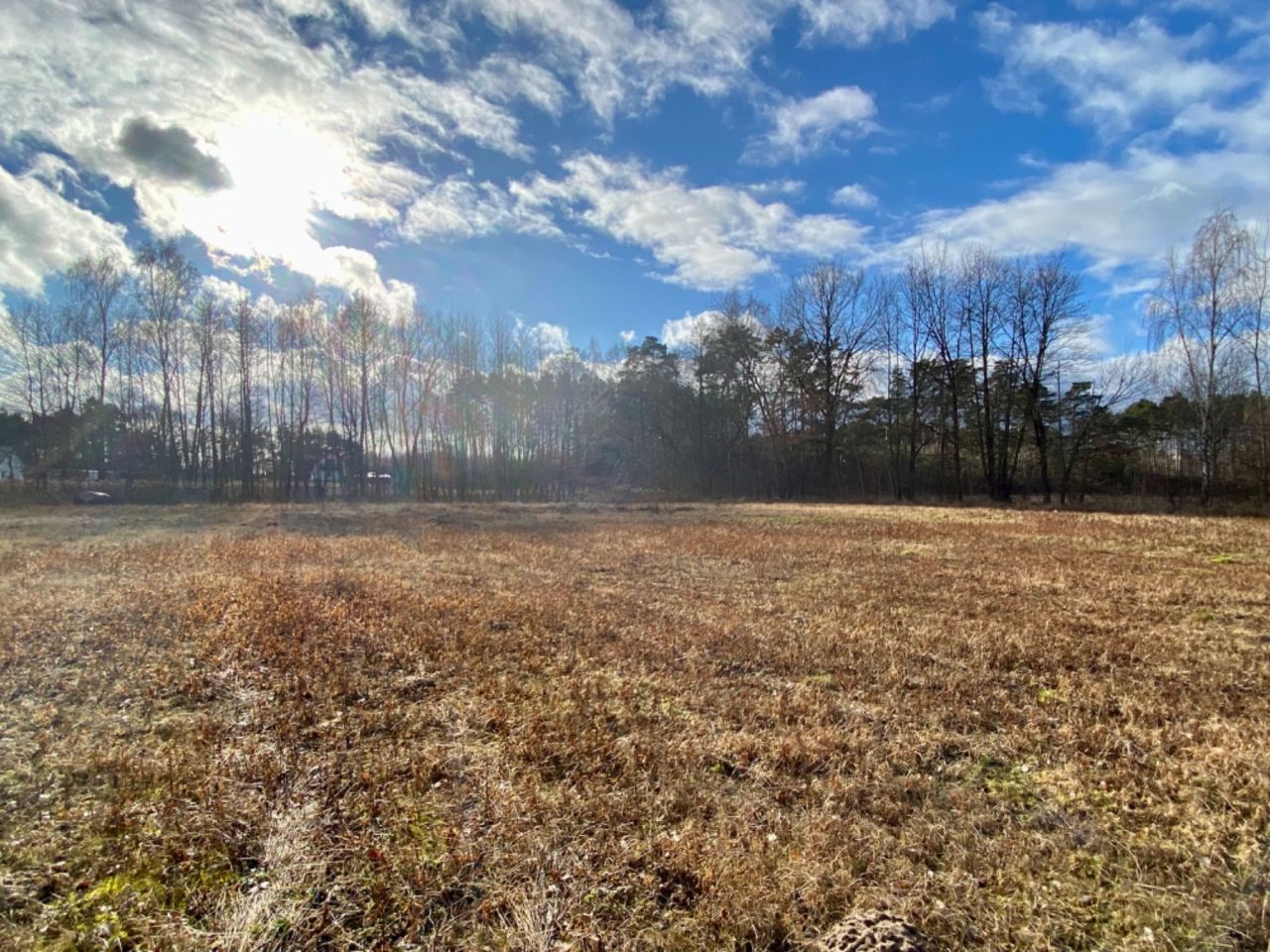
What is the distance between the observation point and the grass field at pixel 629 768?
2369 mm

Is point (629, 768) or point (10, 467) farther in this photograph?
point (10, 467)

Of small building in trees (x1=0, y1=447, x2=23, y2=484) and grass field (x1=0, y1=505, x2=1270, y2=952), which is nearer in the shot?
grass field (x1=0, y1=505, x2=1270, y2=952)

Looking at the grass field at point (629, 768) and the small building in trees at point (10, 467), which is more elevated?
the small building in trees at point (10, 467)

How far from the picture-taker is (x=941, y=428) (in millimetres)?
38219

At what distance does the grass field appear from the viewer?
237cm

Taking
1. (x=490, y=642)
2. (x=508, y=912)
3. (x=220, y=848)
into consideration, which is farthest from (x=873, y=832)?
(x=490, y=642)

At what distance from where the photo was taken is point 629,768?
3.56 metres

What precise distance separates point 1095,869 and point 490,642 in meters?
5.18

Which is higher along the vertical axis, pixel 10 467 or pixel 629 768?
pixel 10 467

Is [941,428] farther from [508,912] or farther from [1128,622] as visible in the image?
[508,912]

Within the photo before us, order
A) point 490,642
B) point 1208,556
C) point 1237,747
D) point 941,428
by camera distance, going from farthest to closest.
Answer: point 941,428
point 1208,556
point 490,642
point 1237,747

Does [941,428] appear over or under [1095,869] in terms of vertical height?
over

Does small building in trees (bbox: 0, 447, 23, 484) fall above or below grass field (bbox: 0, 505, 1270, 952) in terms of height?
above

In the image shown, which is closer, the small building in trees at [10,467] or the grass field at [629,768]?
the grass field at [629,768]
